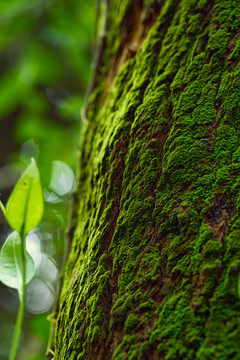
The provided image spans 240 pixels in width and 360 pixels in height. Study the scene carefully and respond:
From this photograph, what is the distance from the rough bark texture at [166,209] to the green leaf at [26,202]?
0.17 m

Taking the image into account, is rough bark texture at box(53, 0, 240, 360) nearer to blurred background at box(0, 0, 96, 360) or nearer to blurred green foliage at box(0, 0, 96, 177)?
blurred background at box(0, 0, 96, 360)

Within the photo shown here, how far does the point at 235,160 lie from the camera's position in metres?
0.77

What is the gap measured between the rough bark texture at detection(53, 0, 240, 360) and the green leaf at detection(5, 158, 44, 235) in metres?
0.17

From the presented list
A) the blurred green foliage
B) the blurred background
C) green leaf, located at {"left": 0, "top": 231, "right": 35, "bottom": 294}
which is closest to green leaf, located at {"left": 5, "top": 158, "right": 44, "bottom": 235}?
green leaf, located at {"left": 0, "top": 231, "right": 35, "bottom": 294}

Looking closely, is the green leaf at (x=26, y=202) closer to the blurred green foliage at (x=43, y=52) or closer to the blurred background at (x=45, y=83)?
the blurred background at (x=45, y=83)

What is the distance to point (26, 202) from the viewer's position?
83cm

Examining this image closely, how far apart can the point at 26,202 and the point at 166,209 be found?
323mm

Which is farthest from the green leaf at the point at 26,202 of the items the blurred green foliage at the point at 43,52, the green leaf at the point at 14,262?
the blurred green foliage at the point at 43,52

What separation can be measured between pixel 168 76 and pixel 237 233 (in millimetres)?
491

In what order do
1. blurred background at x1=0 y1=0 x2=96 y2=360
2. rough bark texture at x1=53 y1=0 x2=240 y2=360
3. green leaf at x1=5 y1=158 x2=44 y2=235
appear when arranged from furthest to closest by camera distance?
blurred background at x1=0 y1=0 x2=96 y2=360, green leaf at x1=5 y1=158 x2=44 y2=235, rough bark texture at x1=53 y1=0 x2=240 y2=360

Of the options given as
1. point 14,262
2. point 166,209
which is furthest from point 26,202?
point 166,209

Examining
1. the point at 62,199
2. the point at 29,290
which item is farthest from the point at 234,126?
the point at 29,290

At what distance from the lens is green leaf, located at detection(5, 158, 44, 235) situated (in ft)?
2.69

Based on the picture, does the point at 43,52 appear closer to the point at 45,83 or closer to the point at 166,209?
the point at 45,83
